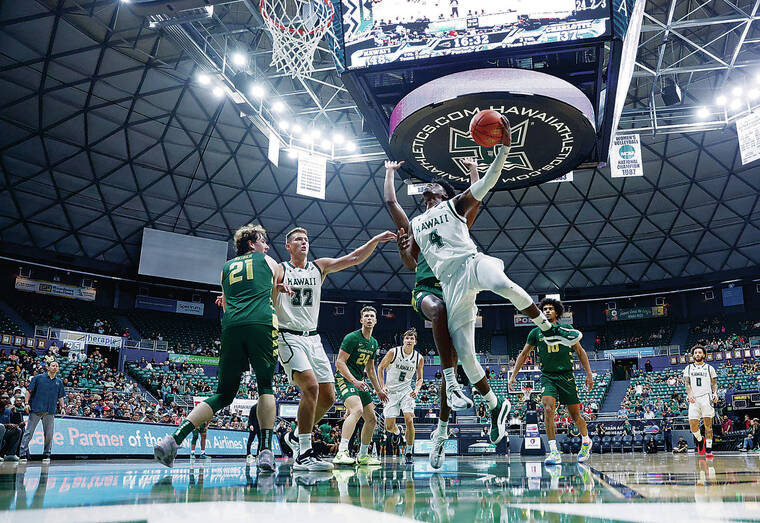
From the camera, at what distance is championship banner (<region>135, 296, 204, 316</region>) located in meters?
35.3

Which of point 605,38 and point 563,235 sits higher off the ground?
point 563,235

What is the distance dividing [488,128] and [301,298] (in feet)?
8.99

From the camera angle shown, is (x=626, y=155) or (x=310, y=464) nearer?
(x=310, y=464)

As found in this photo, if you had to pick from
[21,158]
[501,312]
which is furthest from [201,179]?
[501,312]

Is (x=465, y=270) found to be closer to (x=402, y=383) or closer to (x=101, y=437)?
(x=402, y=383)

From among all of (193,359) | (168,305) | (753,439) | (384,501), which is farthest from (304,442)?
(168,305)

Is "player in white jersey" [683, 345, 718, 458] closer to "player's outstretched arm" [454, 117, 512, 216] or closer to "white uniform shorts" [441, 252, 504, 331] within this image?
"white uniform shorts" [441, 252, 504, 331]

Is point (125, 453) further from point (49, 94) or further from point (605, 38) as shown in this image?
point (49, 94)

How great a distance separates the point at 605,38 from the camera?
32.1 feet

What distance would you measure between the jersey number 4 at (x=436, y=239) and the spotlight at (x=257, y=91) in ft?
52.0

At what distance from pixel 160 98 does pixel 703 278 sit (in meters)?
31.7

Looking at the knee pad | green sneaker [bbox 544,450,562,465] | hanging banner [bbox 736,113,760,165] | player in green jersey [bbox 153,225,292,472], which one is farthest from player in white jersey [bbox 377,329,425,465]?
hanging banner [bbox 736,113,760,165]

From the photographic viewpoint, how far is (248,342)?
5160 mm

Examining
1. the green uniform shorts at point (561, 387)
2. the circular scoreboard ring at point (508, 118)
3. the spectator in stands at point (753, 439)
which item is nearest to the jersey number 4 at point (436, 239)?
the green uniform shorts at point (561, 387)
